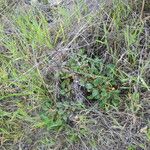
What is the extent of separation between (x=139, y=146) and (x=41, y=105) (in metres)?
0.49

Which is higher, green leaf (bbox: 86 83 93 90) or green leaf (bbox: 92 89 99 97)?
green leaf (bbox: 86 83 93 90)

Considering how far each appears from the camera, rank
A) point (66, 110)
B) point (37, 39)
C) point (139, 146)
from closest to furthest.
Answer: point (139, 146) → point (66, 110) → point (37, 39)

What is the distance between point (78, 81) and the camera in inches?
64.9

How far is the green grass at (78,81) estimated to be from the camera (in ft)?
5.22

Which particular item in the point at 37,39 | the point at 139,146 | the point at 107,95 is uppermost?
the point at 37,39

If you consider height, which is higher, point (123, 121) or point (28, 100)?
point (28, 100)

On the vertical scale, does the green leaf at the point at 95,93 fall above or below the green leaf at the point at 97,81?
below

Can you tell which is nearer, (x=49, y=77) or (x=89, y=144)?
(x=89, y=144)

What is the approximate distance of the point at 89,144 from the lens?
160 cm

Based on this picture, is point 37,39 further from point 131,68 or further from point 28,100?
point 131,68

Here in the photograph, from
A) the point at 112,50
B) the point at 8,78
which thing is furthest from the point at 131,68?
the point at 8,78

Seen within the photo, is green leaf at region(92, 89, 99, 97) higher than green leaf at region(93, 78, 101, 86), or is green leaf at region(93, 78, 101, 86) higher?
green leaf at region(93, 78, 101, 86)

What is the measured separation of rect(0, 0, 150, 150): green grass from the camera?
1.59m

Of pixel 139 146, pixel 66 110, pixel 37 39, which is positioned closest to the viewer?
pixel 139 146
